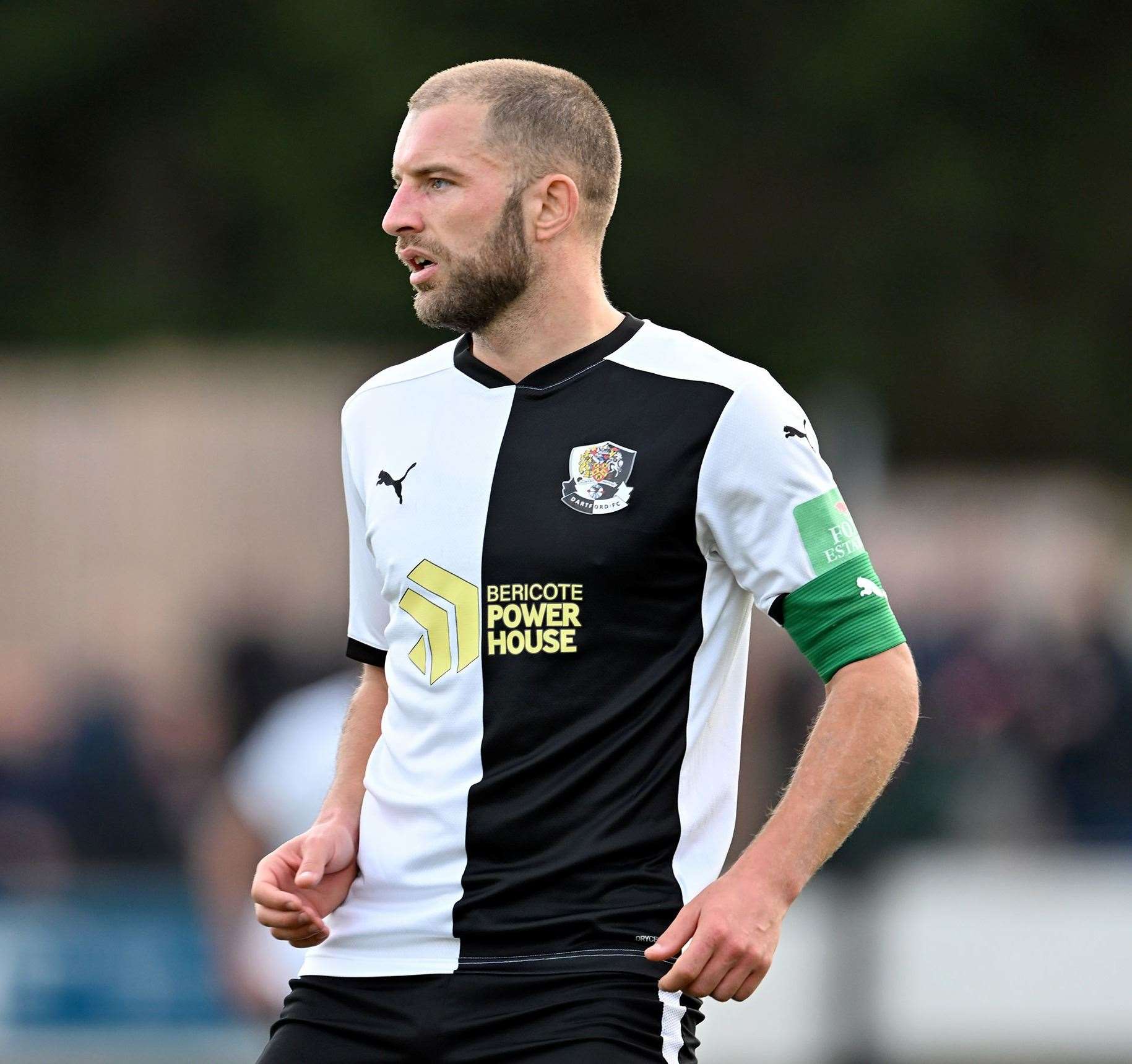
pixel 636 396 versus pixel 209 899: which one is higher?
pixel 636 396

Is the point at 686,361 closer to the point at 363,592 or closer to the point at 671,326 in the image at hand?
the point at 363,592

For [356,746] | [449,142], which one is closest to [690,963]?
[356,746]

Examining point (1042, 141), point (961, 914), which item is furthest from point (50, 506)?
point (1042, 141)

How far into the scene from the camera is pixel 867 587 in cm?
383

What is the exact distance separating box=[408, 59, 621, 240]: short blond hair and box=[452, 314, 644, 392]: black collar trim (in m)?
0.20

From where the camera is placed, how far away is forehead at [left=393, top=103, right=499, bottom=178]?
161 inches

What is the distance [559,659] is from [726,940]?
61 centimetres

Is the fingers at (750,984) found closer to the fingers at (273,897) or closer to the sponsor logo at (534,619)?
the sponsor logo at (534,619)

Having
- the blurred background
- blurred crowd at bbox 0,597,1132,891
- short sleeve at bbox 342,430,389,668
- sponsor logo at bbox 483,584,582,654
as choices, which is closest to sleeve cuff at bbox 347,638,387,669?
short sleeve at bbox 342,430,389,668

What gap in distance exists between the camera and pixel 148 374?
19.8 metres

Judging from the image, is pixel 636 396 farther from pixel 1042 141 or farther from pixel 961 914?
pixel 1042 141

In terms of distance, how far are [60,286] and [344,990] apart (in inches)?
964

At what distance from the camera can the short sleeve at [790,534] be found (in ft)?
12.5

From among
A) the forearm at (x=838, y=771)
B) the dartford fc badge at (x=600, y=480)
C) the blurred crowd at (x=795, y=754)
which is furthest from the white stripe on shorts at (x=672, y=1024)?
the blurred crowd at (x=795, y=754)
